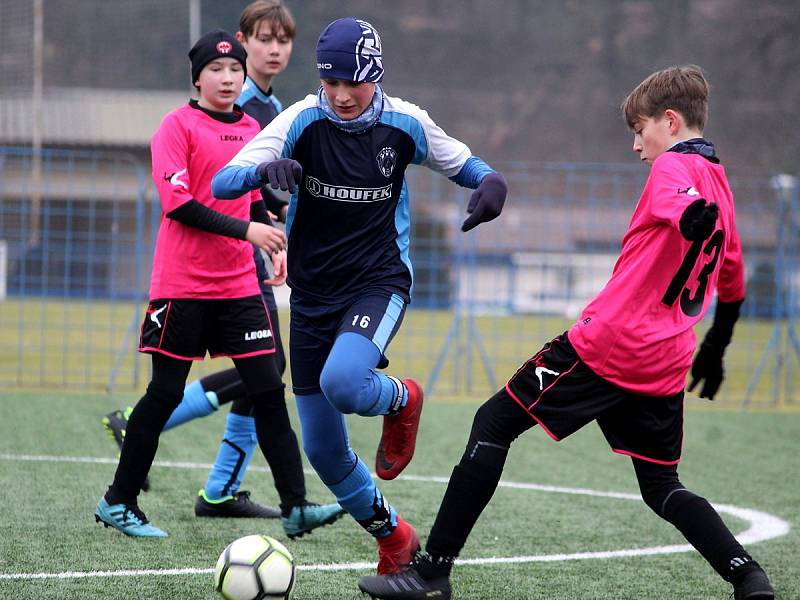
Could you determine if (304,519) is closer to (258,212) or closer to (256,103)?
(258,212)

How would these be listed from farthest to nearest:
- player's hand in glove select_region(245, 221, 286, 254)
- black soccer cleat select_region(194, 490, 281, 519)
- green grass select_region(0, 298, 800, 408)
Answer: green grass select_region(0, 298, 800, 408) < black soccer cleat select_region(194, 490, 281, 519) < player's hand in glove select_region(245, 221, 286, 254)

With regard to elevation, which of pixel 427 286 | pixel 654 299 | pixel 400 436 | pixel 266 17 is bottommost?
pixel 427 286

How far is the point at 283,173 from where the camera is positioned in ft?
11.6

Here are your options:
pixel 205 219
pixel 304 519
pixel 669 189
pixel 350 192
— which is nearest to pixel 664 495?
pixel 669 189

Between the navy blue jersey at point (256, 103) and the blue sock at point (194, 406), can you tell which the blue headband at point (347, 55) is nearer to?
the navy blue jersey at point (256, 103)

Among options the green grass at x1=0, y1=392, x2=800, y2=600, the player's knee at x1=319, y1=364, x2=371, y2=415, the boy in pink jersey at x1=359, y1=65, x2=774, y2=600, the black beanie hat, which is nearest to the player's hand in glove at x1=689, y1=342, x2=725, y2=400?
the boy in pink jersey at x1=359, y1=65, x2=774, y2=600

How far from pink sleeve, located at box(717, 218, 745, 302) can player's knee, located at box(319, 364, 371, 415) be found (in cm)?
123

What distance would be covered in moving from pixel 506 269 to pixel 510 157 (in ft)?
106

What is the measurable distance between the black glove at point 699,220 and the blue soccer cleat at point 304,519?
195cm

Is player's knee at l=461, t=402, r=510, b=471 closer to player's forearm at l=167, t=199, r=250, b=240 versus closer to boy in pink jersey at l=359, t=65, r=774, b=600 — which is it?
boy in pink jersey at l=359, t=65, r=774, b=600

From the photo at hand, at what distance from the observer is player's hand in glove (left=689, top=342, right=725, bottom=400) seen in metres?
4.05

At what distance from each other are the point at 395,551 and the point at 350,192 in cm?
122

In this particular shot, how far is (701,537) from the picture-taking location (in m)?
3.56

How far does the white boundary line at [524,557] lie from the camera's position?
394 cm
